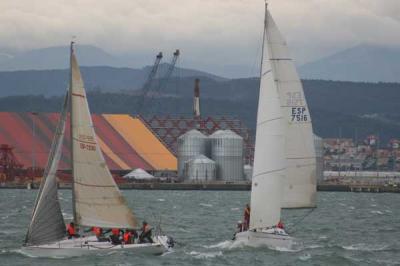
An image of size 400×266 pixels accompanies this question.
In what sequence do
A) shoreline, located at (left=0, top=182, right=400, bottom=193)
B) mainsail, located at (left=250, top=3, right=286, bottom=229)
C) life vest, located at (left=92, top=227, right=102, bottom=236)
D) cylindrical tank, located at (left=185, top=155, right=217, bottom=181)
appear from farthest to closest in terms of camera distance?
cylindrical tank, located at (left=185, top=155, right=217, bottom=181) < shoreline, located at (left=0, top=182, right=400, bottom=193) < mainsail, located at (left=250, top=3, right=286, bottom=229) < life vest, located at (left=92, top=227, right=102, bottom=236)

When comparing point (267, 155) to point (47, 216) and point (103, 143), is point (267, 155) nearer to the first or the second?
point (47, 216)

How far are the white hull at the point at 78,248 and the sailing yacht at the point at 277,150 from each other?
184 inches

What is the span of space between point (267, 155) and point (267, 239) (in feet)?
10.4

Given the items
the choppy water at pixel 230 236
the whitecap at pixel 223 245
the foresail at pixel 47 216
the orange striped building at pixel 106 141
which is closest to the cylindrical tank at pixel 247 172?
the orange striped building at pixel 106 141

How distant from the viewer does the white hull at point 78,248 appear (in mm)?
40656

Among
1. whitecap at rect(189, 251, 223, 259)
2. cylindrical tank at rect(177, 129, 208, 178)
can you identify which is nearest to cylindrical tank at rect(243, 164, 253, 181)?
cylindrical tank at rect(177, 129, 208, 178)

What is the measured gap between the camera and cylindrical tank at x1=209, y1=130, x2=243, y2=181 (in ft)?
500

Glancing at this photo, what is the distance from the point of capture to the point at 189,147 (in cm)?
15362

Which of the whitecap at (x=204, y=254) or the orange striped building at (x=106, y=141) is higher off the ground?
the orange striped building at (x=106, y=141)

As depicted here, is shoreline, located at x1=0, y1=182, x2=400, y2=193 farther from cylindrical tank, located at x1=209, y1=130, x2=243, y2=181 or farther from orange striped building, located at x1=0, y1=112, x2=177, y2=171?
orange striped building, located at x1=0, y1=112, x2=177, y2=171

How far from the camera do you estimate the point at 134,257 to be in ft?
134

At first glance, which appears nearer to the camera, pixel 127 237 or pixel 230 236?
pixel 127 237

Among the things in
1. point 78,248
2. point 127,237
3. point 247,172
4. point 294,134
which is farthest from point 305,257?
A: point 247,172

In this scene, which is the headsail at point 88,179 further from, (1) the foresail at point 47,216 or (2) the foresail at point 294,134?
(2) the foresail at point 294,134
